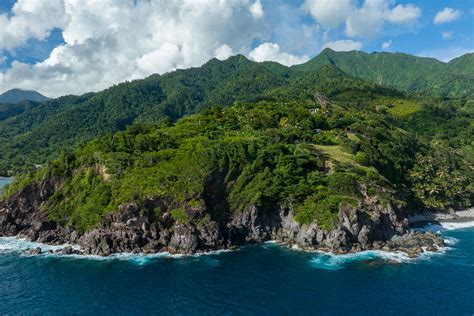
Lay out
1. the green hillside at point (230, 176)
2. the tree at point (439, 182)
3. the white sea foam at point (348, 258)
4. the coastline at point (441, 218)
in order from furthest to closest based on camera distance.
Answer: the tree at point (439, 182) → the coastline at point (441, 218) → the green hillside at point (230, 176) → the white sea foam at point (348, 258)

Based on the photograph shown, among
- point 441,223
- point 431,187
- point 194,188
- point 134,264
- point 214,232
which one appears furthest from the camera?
point 431,187

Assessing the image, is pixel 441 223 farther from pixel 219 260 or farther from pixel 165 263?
pixel 165 263

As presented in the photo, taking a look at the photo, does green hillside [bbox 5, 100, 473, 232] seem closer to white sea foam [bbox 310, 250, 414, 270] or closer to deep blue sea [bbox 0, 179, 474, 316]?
white sea foam [bbox 310, 250, 414, 270]

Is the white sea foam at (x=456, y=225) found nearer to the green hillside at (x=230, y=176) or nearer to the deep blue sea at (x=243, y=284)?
the green hillside at (x=230, y=176)

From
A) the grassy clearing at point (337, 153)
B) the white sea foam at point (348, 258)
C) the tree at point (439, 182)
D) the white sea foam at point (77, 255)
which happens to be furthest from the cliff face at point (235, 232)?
the tree at point (439, 182)

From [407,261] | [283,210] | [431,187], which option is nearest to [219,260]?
[283,210]

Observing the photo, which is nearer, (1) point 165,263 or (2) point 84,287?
(2) point 84,287

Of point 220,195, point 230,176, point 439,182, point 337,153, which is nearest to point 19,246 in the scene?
point 220,195
